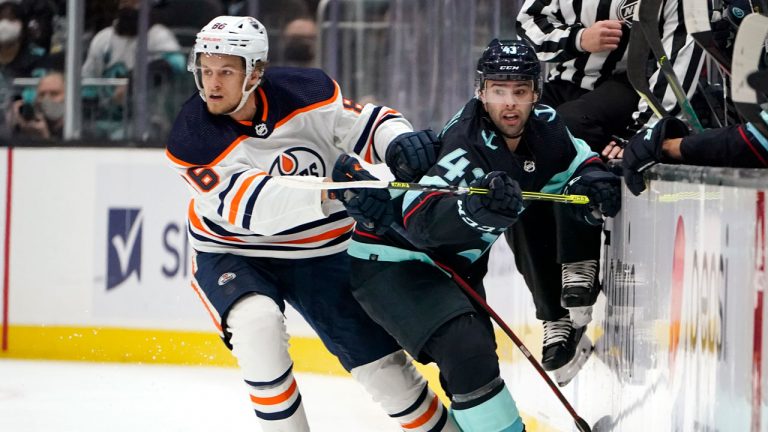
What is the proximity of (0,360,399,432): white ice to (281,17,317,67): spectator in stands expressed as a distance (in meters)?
1.47

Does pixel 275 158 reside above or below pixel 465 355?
above

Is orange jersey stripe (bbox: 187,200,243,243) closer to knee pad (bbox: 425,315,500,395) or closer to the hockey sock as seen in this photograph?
the hockey sock

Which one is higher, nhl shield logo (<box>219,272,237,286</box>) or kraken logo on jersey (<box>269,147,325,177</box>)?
kraken logo on jersey (<box>269,147,325,177</box>)

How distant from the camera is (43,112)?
5.72 metres

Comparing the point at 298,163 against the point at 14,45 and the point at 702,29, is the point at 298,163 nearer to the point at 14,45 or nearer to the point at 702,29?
the point at 702,29

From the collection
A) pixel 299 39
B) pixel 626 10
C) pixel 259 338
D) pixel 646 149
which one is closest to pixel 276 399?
pixel 259 338

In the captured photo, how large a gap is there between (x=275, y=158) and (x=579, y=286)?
0.80 metres

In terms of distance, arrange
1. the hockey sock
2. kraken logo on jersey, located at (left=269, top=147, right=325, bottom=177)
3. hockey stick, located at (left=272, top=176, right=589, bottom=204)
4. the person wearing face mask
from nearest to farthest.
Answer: hockey stick, located at (left=272, top=176, right=589, bottom=204)
the hockey sock
kraken logo on jersey, located at (left=269, top=147, right=325, bottom=177)
the person wearing face mask

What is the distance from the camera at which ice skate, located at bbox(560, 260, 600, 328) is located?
9.32 ft

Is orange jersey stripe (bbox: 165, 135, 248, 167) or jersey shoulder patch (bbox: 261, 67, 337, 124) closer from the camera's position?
orange jersey stripe (bbox: 165, 135, 248, 167)

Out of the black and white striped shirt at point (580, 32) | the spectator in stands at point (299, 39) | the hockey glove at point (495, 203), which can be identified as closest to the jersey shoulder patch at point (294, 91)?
the black and white striped shirt at point (580, 32)

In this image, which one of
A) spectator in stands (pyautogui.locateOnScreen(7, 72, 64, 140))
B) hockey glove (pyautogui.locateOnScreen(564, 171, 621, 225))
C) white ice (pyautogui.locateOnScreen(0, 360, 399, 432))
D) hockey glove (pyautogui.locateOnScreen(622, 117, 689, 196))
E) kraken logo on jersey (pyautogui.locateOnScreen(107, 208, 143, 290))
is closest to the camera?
hockey glove (pyautogui.locateOnScreen(622, 117, 689, 196))

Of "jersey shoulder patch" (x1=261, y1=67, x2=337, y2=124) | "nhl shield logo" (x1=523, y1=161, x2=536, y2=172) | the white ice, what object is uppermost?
"jersey shoulder patch" (x1=261, y1=67, x2=337, y2=124)

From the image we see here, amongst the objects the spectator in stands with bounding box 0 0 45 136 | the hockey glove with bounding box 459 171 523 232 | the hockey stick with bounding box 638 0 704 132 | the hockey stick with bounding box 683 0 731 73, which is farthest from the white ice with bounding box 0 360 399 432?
the hockey stick with bounding box 683 0 731 73
